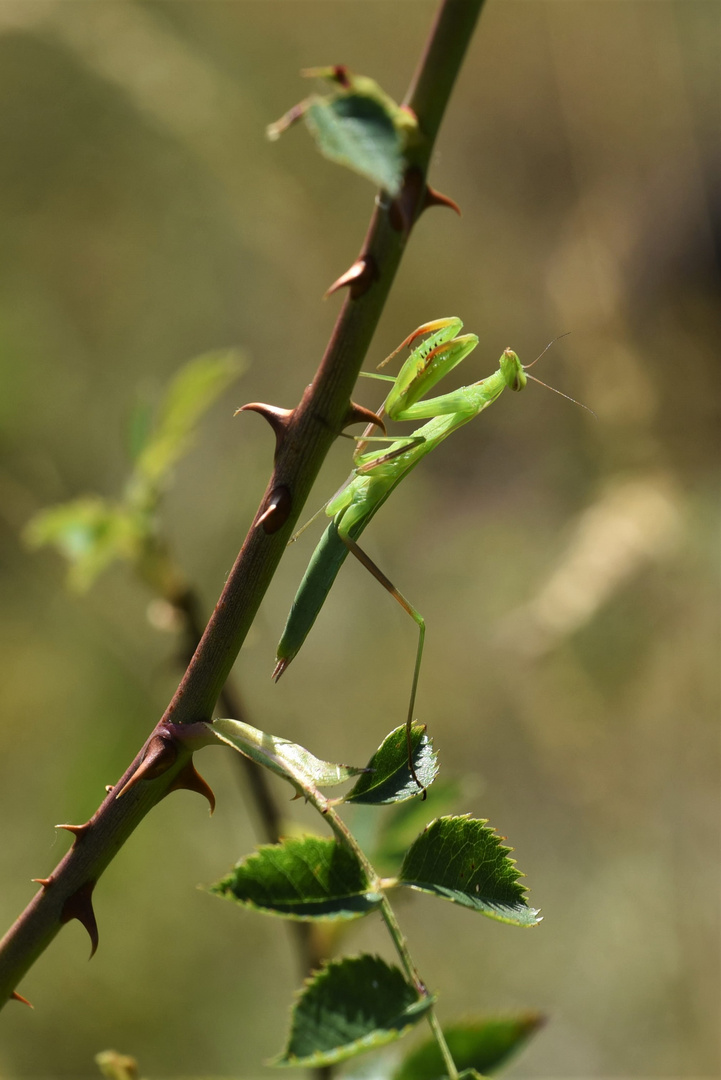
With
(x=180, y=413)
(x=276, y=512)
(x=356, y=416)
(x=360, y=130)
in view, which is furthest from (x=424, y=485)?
(x=360, y=130)

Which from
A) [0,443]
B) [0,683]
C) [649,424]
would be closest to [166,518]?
[0,443]

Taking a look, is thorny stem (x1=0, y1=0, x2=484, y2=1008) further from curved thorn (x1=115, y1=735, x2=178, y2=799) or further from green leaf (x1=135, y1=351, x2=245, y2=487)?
green leaf (x1=135, y1=351, x2=245, y2=487)

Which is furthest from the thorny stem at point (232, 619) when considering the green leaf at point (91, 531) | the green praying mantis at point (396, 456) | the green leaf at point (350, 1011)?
the green leaf at point (91, 531)

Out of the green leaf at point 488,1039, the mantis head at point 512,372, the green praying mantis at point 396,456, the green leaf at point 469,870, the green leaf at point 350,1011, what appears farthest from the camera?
the mantis head at point 512,372

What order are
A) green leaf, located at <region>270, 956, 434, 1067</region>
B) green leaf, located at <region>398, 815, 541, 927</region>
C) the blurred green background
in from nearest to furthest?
green leaf, located at <region>270, 956, 434, 1067</region> → green leaf, located at <region>398, 815, 541, 927</region> → the blurred green background

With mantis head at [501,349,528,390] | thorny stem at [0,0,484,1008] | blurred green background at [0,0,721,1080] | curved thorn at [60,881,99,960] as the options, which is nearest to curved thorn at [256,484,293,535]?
thorny stem at [0,0,484,1008]

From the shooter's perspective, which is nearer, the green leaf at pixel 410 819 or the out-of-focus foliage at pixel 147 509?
the green leaf at pixel 410 819

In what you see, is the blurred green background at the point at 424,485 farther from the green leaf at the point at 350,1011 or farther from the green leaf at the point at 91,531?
the green leaf at the point at 350,1011
